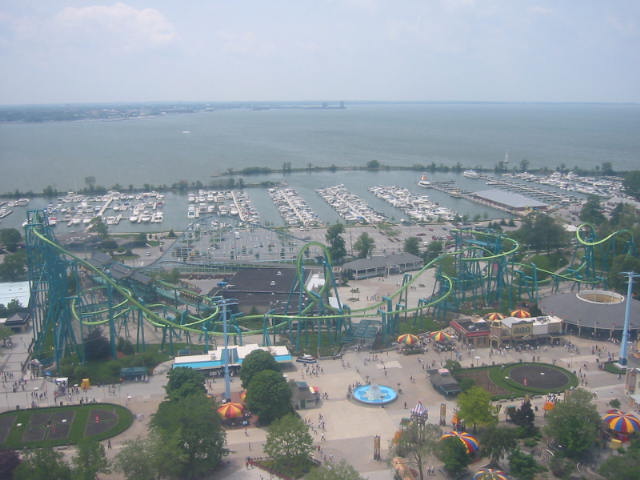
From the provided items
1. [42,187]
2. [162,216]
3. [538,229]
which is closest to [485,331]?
[538,229]

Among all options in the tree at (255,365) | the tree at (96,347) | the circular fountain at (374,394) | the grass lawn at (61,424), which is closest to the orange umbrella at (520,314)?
the circular fountain at (374,394)

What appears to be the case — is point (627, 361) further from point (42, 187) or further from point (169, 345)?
point (42, 187)

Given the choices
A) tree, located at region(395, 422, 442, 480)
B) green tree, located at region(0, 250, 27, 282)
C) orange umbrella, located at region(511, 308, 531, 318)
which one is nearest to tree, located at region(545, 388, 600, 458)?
tree, located at region(395, 422, 442, 480)

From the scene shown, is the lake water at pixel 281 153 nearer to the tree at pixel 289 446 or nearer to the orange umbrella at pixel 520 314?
the orange umbrella at pixel 520 314

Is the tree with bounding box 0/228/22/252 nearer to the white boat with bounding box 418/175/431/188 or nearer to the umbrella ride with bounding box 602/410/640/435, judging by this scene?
the umbrella ride with bounding box 602/410/640/435

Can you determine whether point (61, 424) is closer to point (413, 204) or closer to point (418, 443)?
point (418, 443)

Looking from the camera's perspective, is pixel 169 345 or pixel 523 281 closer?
pixel 169 345
